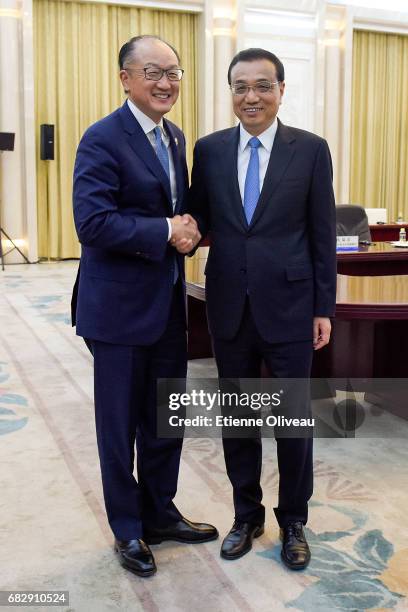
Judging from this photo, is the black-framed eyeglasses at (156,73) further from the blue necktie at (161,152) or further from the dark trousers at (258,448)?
the dark trousers at (258,448)

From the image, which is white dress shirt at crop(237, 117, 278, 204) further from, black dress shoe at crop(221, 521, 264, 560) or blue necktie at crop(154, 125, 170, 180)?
black dress shoe at crop(221, 521, 264, 560)

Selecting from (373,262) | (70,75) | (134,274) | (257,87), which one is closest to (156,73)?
(257,87)

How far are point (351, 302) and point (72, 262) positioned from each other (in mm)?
8296

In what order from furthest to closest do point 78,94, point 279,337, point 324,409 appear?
point 78,94
point 324,409
point 279,337

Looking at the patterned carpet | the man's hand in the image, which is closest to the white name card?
the patterned carpet

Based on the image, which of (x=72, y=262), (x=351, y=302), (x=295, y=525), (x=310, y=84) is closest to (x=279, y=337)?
(x=295, y=525)

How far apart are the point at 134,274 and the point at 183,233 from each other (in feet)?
0.65

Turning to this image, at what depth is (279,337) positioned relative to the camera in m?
2.22

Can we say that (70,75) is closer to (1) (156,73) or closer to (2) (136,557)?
(1) (156,73)

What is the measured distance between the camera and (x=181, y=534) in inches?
95.8

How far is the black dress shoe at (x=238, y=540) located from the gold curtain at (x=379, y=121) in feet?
35.8

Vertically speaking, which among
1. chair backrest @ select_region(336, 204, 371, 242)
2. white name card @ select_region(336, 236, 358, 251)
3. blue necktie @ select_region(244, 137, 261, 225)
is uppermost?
blue necktie @ select_region(244, 137, 261, 225)

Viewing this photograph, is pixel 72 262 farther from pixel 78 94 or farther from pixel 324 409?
pixel 324 409

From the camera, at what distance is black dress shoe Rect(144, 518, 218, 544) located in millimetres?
2426
